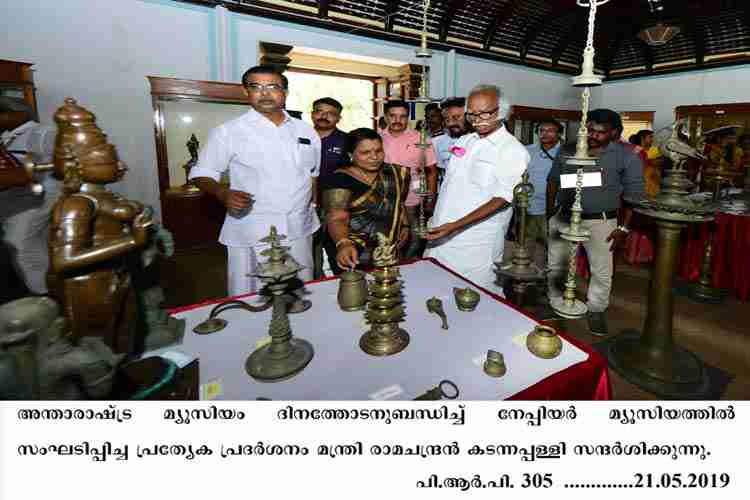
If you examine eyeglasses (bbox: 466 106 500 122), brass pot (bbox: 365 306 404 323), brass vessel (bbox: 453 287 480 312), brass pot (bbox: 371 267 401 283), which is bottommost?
brass vessel (bbox: 453 287 480 312)

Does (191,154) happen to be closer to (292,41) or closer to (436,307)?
(292,41)

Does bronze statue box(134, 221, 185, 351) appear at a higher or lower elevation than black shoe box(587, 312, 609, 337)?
higher

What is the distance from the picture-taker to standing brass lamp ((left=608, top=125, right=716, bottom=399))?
2342 millimetres

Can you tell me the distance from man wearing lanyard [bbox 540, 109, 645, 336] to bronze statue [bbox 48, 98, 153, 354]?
3.04 m

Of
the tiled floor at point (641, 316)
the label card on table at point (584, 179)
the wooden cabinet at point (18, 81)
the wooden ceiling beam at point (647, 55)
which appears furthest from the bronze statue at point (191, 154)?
the wooden ceiling beam at point (647, 55)

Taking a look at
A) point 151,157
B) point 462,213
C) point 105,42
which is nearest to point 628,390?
point 462,213

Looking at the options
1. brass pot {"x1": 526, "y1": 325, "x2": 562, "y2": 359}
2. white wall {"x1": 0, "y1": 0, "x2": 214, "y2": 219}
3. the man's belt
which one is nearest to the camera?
brass pot {"x1": 526, "y1": 325, "x2": 562, "y2": 359}

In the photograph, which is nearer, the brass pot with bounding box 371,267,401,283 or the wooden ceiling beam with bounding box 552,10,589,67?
the brass pot with bounding box 371,267,401,283

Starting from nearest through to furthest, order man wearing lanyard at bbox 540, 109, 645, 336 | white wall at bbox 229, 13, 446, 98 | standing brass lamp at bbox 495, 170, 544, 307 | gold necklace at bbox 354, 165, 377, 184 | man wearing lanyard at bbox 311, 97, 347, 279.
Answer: standing brass lamp at bbox 495, 170, 544, 307
gold necklace at bbox 354, 165, 377, 184
man wearing lanyard at bbox 540, 109, 645, 336
man wearing lanyard at bbox 311, 97, 347, 279
white wall at bbox 229, 13, 446, 98

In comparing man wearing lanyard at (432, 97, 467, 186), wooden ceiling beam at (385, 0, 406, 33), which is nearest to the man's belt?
man wearing lanyard at (432, 97, 467, 186)

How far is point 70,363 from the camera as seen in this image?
994 mm

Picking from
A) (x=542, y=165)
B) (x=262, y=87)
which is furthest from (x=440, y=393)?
(x=542, y=165)

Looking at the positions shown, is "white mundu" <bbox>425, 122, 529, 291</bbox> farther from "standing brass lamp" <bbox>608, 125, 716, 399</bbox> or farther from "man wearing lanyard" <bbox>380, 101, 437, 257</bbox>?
"man wearing lanyard" <bbox>380, 101, 437, 257</bbox>

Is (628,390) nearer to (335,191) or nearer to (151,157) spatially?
(335,191)
